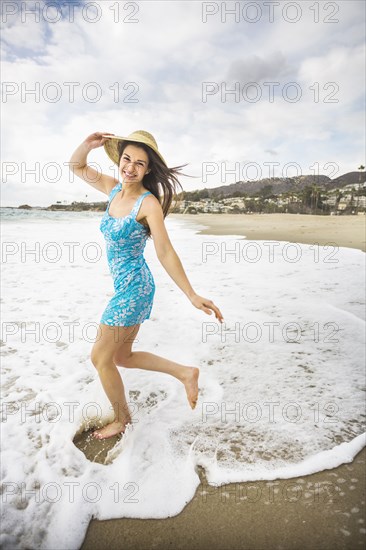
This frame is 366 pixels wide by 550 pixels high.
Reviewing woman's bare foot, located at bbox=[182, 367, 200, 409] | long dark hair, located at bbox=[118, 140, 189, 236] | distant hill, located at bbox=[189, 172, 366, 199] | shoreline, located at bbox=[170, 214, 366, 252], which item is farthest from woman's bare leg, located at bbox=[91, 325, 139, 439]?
distant hill, located at bbox=[189, 172, 366, 199]

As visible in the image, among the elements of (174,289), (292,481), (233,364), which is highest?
(174,289)

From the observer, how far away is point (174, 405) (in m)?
2.82

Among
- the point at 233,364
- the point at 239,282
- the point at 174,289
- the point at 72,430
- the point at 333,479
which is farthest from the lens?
the point at 239,282

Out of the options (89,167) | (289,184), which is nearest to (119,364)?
(89,167)

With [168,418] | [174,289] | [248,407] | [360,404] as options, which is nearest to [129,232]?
[168,418]

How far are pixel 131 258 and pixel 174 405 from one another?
1359 millimetres

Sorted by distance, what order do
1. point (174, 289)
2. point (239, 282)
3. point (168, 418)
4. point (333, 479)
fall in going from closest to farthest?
point (333, 479) → point (168, 418) → point (174, 289) → point (239, 282)

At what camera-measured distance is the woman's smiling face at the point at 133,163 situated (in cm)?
228

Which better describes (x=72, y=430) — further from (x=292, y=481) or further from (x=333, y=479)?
(x=333, y=479)

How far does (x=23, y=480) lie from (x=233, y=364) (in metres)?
2.09

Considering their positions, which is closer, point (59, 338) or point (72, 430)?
point (72, 430)

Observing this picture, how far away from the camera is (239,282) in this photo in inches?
269

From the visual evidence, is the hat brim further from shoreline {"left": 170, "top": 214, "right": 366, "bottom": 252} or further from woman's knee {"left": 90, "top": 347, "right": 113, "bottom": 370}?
shoreline {"left": 170, "top": 214, "right": 366, "bottom": 252}

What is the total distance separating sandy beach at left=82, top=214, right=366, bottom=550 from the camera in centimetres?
164
